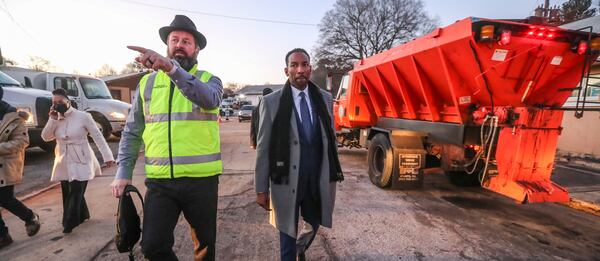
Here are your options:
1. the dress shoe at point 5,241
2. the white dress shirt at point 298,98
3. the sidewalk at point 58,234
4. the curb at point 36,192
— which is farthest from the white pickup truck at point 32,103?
the white dress shirt at point 298,98

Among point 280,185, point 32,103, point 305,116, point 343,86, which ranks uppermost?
point 343,86

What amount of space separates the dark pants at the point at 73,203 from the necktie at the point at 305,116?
2979 millimetres

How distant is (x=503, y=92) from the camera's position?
4055 millimetres

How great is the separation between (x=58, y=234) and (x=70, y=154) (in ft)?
3.02

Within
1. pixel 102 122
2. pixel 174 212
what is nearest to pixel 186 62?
pixel 174 212

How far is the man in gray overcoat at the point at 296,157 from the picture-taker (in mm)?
2283

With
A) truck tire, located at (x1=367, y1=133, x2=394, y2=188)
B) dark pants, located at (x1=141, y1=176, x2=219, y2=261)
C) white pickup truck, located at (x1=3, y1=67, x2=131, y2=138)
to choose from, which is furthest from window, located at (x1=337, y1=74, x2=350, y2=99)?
white pickup truck, located at (x1=3, y1=67, x2=131, y2=138)

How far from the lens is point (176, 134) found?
6.31 feet

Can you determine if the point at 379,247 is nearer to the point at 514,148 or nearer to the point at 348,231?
the point at 348,231

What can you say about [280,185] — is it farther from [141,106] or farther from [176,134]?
[141,106]

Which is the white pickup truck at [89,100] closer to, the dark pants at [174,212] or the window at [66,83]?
the window at [66,83]

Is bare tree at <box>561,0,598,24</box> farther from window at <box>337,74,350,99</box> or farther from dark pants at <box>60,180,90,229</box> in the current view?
dark pants at <box>60,180,90,229</box>

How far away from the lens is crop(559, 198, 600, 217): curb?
4.32 m

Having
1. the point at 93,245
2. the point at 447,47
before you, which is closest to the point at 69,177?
the point at 93,245
